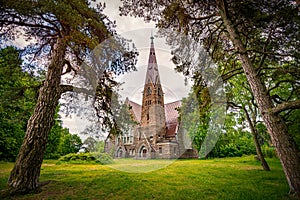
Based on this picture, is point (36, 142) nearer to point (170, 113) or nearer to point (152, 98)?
point (152, 98)

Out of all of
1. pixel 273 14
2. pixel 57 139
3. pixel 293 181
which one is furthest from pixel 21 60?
pixel 57 139

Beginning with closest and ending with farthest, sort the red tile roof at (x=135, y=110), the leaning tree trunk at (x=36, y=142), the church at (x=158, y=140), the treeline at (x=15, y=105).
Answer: the leaning tree trunk at (x=36, y=142) < the treeline at (x=15, y=105) < the red tile roof at (x=135, y=110) < the church at (x=158, y=140)

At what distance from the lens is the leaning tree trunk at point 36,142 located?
4.85m

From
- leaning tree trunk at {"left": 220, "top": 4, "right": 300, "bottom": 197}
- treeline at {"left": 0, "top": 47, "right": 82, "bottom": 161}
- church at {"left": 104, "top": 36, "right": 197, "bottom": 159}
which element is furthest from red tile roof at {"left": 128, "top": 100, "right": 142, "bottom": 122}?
leaning tree trunk at {"left": 220, "top": 4, "right": 300, "bottom": 197}

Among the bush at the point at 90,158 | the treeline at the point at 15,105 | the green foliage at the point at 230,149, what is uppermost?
the treeline at the point at 15,105

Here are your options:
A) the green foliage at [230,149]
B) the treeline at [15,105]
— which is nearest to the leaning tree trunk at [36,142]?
the treeline at [15,105]

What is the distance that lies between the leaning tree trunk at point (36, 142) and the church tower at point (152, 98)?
Answer: 15.2 ft

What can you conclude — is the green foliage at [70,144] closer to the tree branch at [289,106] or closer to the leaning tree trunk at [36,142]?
the leaning tree trunk at [36,142]

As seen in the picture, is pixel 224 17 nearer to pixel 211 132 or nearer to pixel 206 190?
pixel 206 190

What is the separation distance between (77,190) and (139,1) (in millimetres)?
6704

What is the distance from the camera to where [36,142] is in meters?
5.15

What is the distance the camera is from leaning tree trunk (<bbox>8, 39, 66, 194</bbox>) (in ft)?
15.9

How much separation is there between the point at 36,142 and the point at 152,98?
7918 mm

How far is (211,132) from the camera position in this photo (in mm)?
22312
